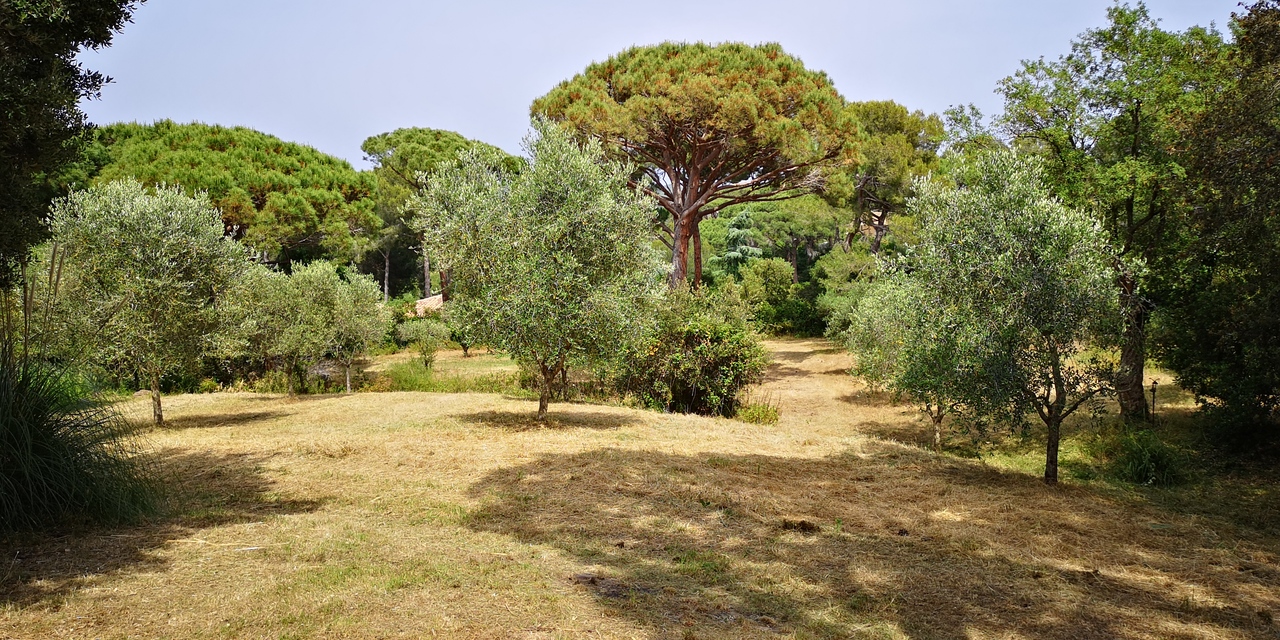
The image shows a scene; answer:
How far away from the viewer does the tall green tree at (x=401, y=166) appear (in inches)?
1642

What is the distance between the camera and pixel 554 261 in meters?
12.9

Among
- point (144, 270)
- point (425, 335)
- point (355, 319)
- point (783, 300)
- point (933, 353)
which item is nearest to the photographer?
point (933, 353)

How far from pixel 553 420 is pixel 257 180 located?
3248 centimetres

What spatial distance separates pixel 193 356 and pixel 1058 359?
16.5 m

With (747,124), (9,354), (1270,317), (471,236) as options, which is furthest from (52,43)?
(747,124)

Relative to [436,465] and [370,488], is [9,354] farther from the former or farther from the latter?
[436,465]

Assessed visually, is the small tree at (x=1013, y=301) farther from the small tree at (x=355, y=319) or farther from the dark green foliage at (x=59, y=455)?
the small tree at (x=355, y=319)

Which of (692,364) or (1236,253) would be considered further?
(692,364)

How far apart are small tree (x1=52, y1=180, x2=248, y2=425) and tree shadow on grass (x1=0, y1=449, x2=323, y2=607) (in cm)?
521

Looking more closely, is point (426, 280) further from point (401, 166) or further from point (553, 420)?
point (553, 420)

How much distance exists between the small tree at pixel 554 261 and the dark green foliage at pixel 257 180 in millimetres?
27037

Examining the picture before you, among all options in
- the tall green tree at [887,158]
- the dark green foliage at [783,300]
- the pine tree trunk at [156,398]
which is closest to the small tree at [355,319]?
the pine tree trunk at [156,398]

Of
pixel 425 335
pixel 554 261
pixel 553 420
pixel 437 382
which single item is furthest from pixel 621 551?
pixel 425 335

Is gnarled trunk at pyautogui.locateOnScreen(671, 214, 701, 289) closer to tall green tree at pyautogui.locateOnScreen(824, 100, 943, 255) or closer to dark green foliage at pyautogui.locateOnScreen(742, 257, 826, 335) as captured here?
tall green tree at pyautogui.locateOnScreen(824, 100, 943, 255)
